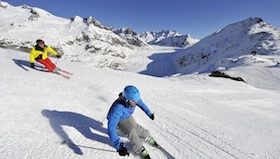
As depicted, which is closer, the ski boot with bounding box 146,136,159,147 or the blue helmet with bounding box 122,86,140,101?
the blue helmet with bounding box 122,86,140,101

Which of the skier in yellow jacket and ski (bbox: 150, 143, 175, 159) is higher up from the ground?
the skier in yellow jacket

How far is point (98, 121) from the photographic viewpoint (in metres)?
5.46

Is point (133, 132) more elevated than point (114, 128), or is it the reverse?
point (114, 128)

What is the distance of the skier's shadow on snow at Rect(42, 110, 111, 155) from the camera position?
4293 mm

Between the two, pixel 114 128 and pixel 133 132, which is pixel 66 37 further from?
pixel 114 128

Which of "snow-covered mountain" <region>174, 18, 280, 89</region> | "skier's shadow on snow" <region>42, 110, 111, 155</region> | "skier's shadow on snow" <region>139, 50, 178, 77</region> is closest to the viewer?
"skier's shadow on snow" <region>42, 110, 111, 155</region>

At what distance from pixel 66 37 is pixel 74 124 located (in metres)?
91.3

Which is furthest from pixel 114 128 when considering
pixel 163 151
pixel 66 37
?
pixel 66 37

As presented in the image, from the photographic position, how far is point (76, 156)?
12.0 ft

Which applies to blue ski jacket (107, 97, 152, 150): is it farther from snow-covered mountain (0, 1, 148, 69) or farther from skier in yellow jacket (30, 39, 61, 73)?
snow-covered mountain (0, 1, 148, 69)

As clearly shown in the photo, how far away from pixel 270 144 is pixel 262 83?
917 inches

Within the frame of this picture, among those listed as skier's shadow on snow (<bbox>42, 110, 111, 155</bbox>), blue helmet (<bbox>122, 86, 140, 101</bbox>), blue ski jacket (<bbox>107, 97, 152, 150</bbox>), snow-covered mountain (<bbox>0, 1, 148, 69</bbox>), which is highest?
snow-covered mountain (<bbox>0, 1, 148, 69</bbox>)

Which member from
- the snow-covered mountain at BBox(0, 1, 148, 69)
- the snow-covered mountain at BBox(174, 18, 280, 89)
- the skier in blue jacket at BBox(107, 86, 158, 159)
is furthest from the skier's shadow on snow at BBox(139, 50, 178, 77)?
the skier in blue jacket at BBox(107, 86, 158, 159)

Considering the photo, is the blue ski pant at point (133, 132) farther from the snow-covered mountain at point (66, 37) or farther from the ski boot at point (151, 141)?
the snow-covered mountain at point (66, 37)
